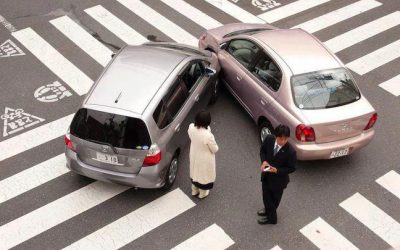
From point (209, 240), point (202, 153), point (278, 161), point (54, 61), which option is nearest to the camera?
point (278, 161)

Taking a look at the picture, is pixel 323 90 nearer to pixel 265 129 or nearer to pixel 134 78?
pixel 265 129

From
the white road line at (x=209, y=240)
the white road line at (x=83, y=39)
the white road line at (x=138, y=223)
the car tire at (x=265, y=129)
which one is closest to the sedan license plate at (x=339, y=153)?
the car tire at (x=265, y=129)

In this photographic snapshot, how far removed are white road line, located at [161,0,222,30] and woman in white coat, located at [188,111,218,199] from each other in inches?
250

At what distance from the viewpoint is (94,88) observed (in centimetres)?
760

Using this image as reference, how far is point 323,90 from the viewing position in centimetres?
814

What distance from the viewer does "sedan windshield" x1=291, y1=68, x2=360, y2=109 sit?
8.02 meters

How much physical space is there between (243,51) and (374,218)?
3942 mm

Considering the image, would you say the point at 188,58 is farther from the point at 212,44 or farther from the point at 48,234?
the point at 48,234

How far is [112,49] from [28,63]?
1.98 meters

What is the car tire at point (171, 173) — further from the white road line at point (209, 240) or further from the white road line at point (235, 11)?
the white road line at point (235, 11)

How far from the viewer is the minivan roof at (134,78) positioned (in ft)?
23.8

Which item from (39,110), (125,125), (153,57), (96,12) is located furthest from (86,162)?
(96,12)

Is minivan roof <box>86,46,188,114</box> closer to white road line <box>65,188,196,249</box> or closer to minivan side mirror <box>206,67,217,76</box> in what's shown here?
minivan side mirror <box>206,67,217,76</box>

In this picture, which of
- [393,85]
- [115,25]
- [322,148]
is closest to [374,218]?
[322,148]
